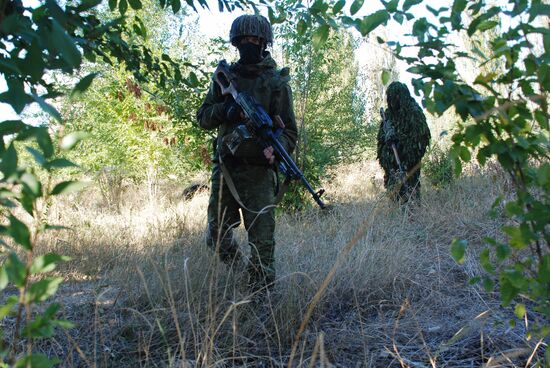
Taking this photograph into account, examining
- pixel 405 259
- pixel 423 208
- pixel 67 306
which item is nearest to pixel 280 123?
pixel 405 259

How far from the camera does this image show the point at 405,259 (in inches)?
150

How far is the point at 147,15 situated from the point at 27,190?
9661 mm

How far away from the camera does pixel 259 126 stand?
9.97 feet

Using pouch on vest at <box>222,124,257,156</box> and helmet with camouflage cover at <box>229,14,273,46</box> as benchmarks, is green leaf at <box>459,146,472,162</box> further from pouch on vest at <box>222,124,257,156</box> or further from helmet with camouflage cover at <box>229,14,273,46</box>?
helmet with camouflage cover at <box>229,14,273,46</box>

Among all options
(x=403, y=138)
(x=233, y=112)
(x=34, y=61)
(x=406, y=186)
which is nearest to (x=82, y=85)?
(x=34, y=61)

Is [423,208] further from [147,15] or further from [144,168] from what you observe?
[147,15]

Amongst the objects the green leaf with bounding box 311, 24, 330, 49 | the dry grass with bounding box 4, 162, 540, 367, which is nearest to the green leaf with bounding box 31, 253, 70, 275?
the dry grass with bounding box 4, 162, 540, 367

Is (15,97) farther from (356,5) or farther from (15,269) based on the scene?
(356,5)

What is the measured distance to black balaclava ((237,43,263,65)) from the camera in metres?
3.19

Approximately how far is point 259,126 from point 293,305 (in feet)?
3.40

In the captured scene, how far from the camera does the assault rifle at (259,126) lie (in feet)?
10.0

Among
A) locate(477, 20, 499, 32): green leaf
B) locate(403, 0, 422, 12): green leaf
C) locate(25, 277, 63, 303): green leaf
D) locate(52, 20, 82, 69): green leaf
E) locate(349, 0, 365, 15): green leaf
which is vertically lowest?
locate(25, 277, 63, 303): green leaf

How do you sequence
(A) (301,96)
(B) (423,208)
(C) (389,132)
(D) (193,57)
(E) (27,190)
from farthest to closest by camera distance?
(D) (193,57), (A) (301,96), (C) (389,132), (B) (423,208), (E) (27,190)

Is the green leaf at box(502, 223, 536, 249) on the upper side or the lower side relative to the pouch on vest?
lower
